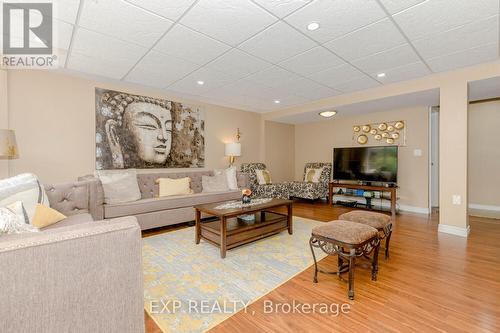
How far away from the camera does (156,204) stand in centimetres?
348

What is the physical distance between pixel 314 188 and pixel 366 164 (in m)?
1.26

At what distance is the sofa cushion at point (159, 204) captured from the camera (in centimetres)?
313

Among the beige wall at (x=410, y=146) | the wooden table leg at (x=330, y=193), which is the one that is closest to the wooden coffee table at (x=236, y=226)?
the wooden table leg at (x=330, y=193)

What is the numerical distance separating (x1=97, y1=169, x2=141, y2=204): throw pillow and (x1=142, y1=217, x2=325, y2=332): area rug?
2.32ft

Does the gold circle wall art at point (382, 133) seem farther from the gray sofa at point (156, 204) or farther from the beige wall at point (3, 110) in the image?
the beige wall at point (3, 110)

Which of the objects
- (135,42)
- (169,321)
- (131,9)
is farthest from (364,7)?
(169,321)

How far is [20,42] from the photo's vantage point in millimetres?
2506

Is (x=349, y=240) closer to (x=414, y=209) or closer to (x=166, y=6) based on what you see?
(x=166, y=6)

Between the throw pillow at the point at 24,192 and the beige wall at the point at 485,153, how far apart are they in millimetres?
7475

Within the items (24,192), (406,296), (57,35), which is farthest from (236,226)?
(57,35)

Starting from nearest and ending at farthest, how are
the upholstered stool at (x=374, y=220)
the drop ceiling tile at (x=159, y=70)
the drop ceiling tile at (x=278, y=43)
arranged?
1. the drop ceiling tile at (x=278, y=43)
2. the upholstered stool at (x=374, y=220)
3. the drop ceiling tile at (x=159, y=70)

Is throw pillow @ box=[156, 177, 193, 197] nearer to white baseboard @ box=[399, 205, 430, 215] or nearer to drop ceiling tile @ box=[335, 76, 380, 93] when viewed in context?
drop ceiling tile @ box=[335, 76, 380, 93]

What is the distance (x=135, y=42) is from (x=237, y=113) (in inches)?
132

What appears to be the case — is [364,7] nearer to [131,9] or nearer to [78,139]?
[131,9]
